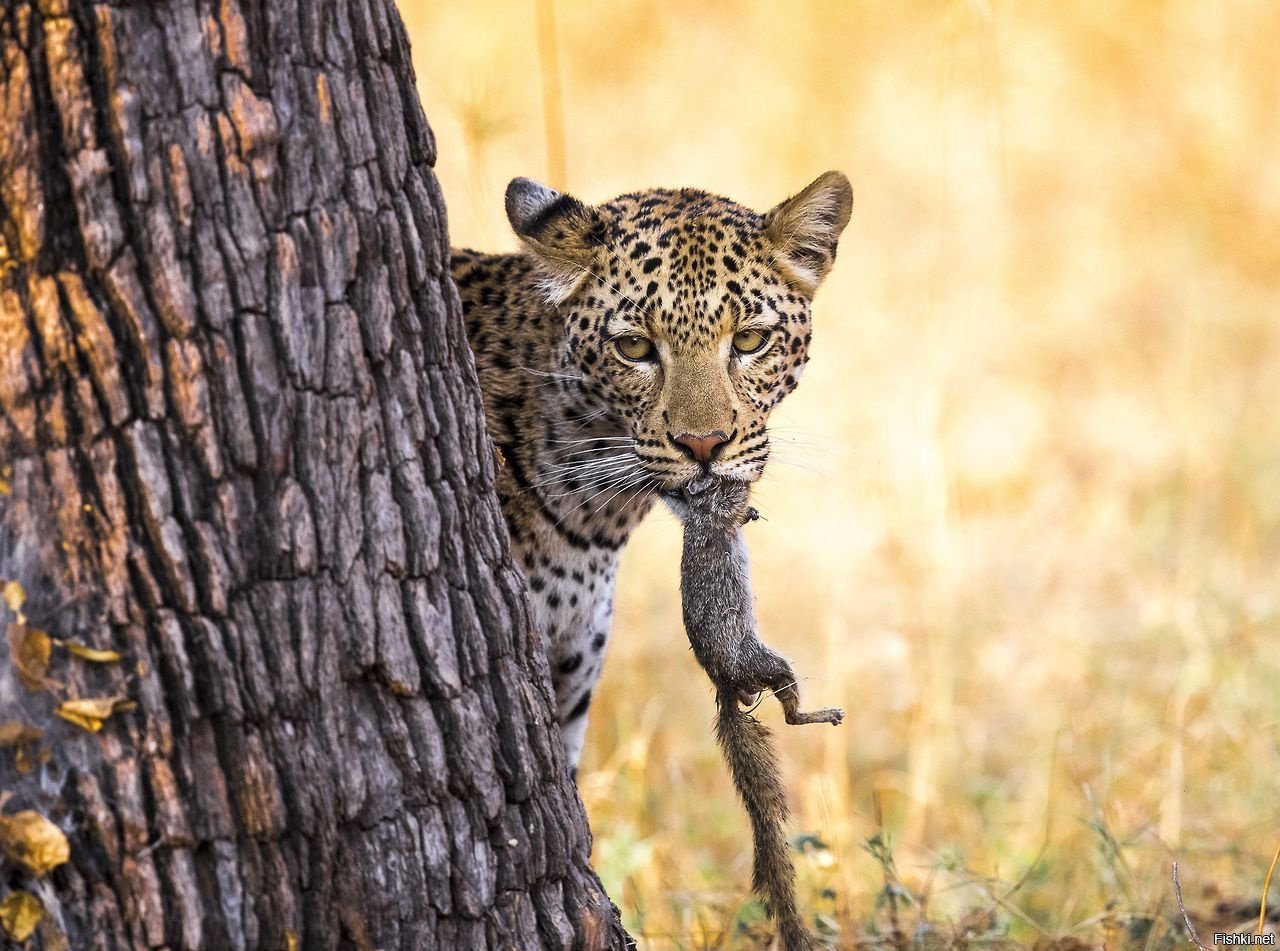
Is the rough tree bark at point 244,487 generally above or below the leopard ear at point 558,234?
below

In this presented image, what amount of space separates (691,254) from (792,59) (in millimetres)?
10383

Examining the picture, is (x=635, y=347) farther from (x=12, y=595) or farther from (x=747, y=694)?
(x=12, y=595)

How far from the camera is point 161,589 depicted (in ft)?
9.09

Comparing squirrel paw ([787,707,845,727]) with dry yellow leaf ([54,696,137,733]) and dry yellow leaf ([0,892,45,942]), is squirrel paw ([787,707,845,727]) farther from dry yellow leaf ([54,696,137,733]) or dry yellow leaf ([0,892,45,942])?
dry yellow leaf ([0,892,45,942])

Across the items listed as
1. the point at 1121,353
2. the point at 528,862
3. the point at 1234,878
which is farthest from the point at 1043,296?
the point at 528,862

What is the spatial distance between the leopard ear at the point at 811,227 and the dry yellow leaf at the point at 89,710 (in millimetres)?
2820

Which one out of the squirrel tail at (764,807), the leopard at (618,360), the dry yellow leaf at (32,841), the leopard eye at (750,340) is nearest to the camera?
the dry yellow leaf at (32,841)

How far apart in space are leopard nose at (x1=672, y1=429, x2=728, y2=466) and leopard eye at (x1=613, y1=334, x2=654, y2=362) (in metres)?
0.34

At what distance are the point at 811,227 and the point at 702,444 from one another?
0.94 m

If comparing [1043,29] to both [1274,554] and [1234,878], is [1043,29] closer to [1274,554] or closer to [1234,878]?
[1274,554]

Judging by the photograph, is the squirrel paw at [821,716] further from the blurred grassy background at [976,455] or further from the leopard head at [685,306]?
the leopard head at [685,306]

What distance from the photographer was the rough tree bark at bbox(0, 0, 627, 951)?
2.69 metres

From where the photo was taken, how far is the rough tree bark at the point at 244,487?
8.81 ft

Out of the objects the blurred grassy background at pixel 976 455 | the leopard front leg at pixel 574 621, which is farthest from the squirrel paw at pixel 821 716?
the leopard front leg at pixel 574 621
